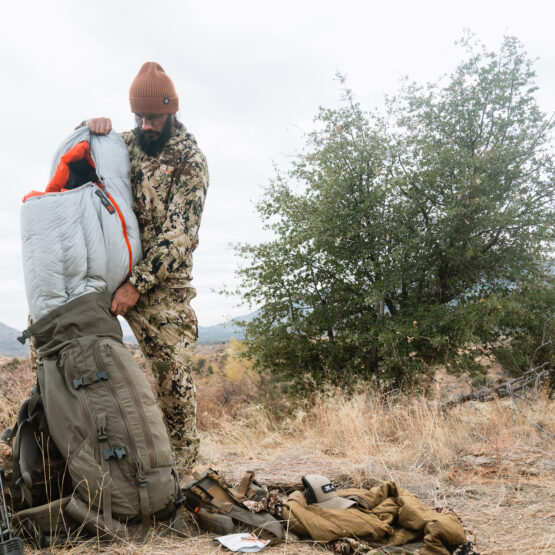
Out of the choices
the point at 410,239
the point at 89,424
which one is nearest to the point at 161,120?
the point at 89,424

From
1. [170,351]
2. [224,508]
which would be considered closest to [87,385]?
[170,351]

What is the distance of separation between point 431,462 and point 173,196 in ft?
9.71

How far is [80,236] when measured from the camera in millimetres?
2576

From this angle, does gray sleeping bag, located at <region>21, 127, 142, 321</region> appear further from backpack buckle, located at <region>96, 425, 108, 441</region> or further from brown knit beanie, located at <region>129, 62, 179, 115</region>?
backpack buckle, located at <region>96, 425, 108, 441</region>

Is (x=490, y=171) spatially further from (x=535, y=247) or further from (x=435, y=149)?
(x=535, y=247)

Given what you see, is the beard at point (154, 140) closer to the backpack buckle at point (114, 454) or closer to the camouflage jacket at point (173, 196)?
the camouflage jacket at point (173, 196)

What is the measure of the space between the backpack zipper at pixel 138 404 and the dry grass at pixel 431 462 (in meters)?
0.40

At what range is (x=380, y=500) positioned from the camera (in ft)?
8.58

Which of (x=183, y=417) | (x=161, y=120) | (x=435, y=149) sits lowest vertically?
(x=183, y=417)

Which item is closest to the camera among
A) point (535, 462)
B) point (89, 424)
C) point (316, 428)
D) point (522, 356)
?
point (89, 424)

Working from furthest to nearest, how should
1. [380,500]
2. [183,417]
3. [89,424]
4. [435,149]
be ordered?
[435,149] → [183,417] → [380,500] → [89,424]

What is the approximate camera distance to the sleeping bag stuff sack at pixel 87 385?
216 centimetres

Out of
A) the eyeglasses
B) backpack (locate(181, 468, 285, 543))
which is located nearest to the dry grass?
backpack (locate(181, 468, 285, 543))

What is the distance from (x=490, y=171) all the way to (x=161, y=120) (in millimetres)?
6933
